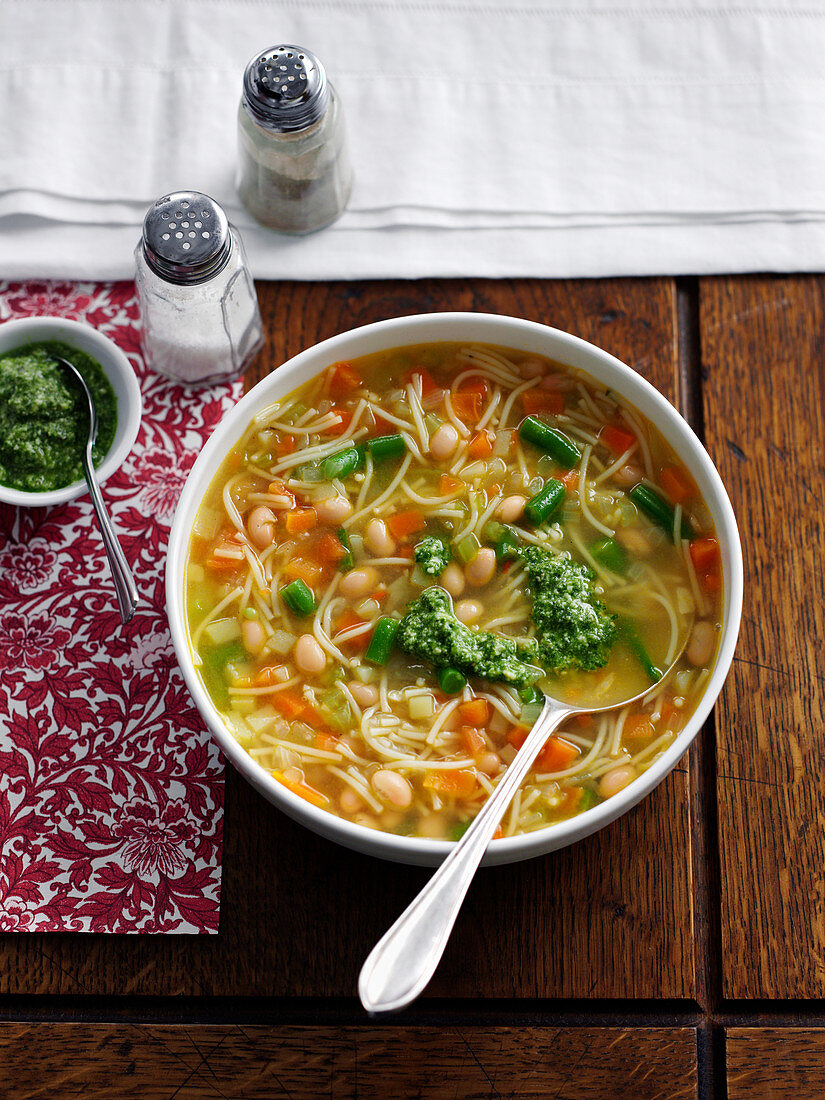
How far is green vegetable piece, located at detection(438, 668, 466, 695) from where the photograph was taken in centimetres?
312

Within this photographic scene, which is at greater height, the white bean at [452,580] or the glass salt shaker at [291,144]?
the glass salt shaker at [291,144]

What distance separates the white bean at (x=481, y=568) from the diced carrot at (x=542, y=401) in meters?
0.50

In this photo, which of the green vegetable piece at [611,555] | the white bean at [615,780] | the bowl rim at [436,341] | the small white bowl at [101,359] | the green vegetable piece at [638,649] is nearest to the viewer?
the bowl rim at [436,341]

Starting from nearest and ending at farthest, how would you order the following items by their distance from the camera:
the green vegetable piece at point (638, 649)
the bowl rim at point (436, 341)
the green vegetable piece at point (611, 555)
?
the bowl rim at point (436, 341) → the green vegetable piece at point (638, 649) → the green vegetable piece at point (611, 555)

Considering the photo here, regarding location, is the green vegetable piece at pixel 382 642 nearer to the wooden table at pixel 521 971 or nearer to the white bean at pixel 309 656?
the white bean at pixel 309 656

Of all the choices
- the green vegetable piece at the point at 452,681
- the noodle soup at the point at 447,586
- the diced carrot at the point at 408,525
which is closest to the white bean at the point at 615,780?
the noodle soup at the point at 447,586

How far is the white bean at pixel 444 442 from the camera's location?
3.36m

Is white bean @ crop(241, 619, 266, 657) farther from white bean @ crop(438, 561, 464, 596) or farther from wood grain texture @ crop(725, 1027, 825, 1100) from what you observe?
wood grain texture @ crop(725, 1027, 825, 1100)

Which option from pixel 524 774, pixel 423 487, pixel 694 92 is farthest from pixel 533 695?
pixel 694 92

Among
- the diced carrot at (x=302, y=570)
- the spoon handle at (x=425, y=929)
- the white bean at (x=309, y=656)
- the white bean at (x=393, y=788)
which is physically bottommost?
the spoon handle at (x=425, y=929)

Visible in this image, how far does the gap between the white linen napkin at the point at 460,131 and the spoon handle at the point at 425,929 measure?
1.99m

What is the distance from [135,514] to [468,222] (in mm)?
1562

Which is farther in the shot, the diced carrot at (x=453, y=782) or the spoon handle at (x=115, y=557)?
the spoon handle at (x=115, y=557)

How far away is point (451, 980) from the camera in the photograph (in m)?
3.29
